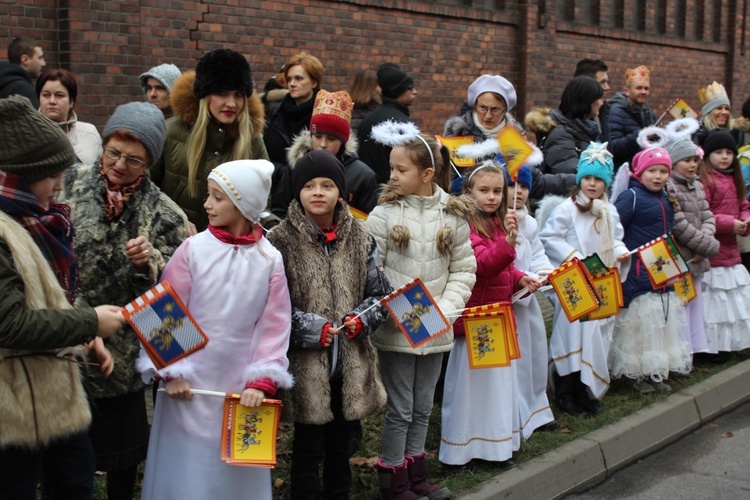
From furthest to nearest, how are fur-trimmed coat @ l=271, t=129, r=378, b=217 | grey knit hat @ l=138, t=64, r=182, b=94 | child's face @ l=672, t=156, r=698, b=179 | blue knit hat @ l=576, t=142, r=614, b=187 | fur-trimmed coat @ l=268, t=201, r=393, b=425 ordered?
child's face @ l=672, t=156, r=698, b=179, grey knit hat @ l=138, t=64, r=182, b=94, blue knit hat @ l=576, t=142, r=614, b=187, fur-trimmed coat @ l=271, t=129, r=378, b=217, fur-trimmed coat @ l=268, t=201, r=393, b=425

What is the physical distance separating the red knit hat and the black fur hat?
A: 1.58 ft

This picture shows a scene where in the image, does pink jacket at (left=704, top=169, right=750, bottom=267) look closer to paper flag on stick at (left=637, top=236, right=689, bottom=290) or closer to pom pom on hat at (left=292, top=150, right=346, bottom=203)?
paper flag on stick at (left=637, top=236, right=689, bottom=290)

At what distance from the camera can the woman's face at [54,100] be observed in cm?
588

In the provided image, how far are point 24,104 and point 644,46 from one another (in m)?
15.4

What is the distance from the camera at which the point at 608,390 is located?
7160 mm

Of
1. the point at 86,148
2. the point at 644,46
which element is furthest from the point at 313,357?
the point at 644,46

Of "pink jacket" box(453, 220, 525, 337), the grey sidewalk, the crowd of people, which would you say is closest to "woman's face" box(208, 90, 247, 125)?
the crowd of people

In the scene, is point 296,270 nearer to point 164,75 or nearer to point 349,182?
point 349,182

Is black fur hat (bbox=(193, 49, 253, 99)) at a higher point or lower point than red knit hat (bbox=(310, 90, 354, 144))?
higher

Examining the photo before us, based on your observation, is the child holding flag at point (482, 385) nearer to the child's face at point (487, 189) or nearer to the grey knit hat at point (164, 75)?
the child's face at point (487, 189)

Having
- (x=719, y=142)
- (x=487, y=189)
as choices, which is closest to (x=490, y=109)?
(x=487, y=189)

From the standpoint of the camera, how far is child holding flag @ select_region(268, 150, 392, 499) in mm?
4188

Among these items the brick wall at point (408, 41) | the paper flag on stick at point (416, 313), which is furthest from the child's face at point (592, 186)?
the brick wall at point (408, 41)

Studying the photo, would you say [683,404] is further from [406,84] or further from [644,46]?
[644,46]
